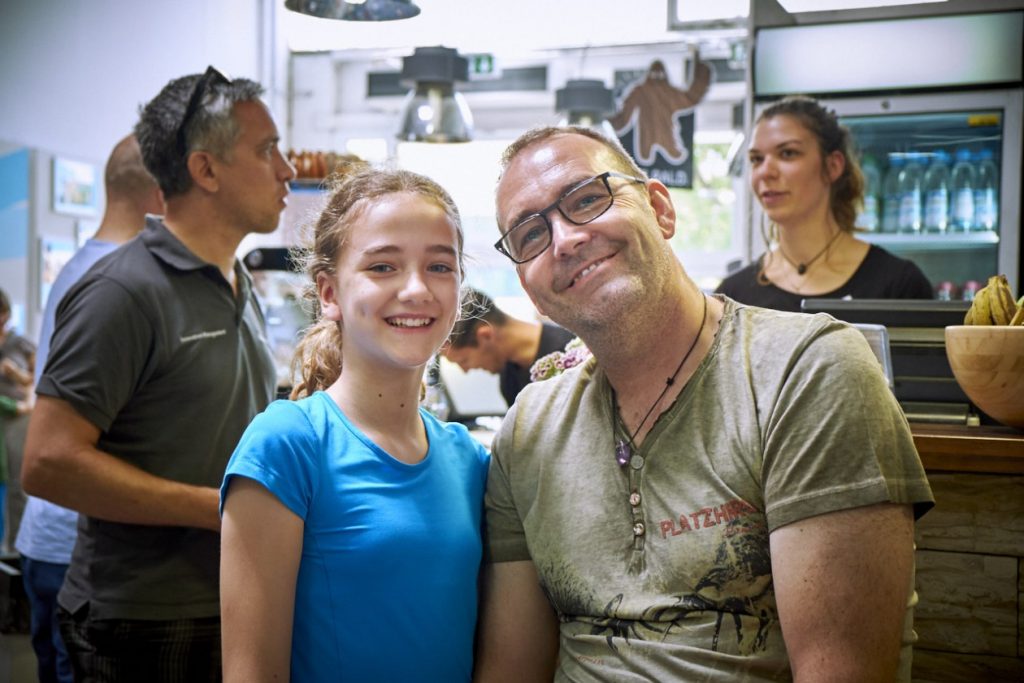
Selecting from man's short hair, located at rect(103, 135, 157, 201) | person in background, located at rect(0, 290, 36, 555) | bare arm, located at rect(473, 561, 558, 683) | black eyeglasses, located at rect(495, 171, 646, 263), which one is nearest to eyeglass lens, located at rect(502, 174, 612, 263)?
black eyeglasses, located at rect(495, 171, 646, 263)

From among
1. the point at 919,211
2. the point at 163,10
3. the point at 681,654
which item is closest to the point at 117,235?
the point at 681,654

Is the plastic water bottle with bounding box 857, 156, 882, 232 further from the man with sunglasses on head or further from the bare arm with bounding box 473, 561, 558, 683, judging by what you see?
the bare arm with bounding box 473, 561, 558, 683

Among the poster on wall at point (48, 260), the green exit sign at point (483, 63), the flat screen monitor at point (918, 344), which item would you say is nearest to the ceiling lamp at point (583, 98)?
the green exit sign at point (483, 63)

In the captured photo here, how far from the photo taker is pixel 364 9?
354 cm

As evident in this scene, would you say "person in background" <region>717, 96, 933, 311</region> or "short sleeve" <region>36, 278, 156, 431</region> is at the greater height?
"person in background" <region>717, 96, 933, 311</region>

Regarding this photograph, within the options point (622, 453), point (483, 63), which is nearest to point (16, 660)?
point (622, 453)

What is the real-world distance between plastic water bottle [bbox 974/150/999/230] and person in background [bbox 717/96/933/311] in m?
1.08

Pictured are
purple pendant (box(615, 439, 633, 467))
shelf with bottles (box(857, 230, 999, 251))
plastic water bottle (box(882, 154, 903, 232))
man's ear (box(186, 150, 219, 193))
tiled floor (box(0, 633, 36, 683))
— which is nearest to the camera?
purple pendant (box(615, 439, 633, 467))

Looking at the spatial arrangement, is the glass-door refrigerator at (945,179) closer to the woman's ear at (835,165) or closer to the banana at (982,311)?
the woman's ear at (835,165)

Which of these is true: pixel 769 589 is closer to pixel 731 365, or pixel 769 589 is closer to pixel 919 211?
pixel 731 365

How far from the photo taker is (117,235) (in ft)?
10.2

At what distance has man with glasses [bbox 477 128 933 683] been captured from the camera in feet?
4.19

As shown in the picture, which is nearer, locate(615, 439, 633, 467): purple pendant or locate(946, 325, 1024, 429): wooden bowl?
locate(615, 439, 633, 467): purple pendant

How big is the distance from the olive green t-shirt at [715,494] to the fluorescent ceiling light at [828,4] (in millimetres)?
3063
